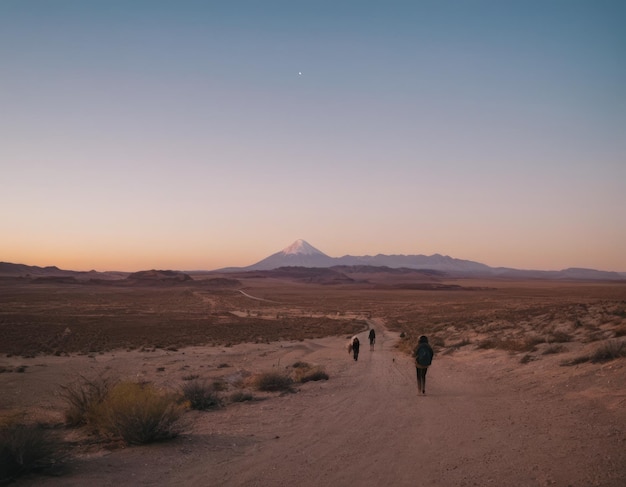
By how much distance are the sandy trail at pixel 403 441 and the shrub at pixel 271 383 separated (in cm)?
74

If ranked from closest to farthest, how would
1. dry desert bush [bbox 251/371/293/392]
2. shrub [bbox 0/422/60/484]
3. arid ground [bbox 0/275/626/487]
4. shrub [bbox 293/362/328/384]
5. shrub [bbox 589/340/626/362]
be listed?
shrub [bbox 0/422/60/484] → arid ground [bbox 0/275/626/487] → shrub [bbox 589/340/626/362] → dry desert bush [bbox 251/371/293/392] → shrub [bbox 293/362/328/384]

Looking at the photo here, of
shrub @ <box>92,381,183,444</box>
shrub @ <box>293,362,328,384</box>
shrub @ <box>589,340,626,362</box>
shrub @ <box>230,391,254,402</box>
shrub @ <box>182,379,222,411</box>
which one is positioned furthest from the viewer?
shrub @ <box>293,362,328,384</box>

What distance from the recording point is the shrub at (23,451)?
267 inches

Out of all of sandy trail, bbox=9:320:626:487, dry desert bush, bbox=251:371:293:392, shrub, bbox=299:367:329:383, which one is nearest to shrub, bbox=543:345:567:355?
sandy trail, bbox=9:320:626:487

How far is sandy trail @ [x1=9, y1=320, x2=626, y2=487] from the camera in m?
6.90

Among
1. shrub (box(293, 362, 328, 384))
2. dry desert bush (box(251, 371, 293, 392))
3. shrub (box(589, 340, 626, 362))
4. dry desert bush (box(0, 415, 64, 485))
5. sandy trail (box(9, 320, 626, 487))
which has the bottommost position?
shrub (box(293, 362, 328, 384))

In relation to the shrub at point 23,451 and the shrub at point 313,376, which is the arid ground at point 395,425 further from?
the shrub at point 313,376

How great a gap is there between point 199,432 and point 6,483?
368 centimetres

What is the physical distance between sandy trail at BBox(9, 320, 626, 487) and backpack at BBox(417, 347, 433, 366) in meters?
0.92

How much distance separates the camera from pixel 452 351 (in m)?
24.6

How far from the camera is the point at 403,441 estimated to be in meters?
8.77

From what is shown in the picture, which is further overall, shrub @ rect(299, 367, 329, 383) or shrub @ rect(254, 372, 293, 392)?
shrub @ rect(299, 367, 329, 383)

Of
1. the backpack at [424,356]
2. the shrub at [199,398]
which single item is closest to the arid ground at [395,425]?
the shrub at [199,398]

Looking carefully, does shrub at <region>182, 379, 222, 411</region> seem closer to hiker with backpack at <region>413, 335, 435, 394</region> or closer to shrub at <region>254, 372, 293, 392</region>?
shrub at <region>254, 372, 293, 392</region>
